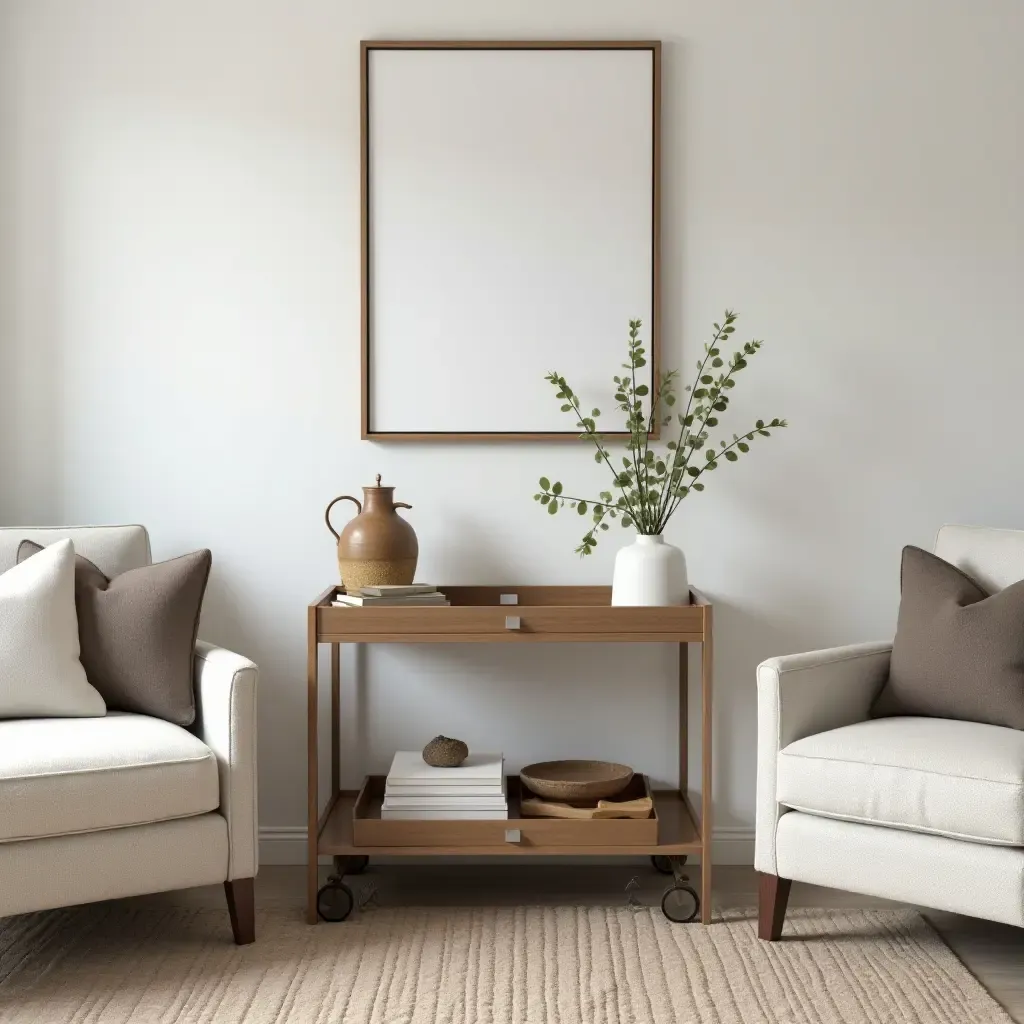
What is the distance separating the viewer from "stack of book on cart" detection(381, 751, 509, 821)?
8.21 feet

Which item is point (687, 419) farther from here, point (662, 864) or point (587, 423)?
point (662, 864)

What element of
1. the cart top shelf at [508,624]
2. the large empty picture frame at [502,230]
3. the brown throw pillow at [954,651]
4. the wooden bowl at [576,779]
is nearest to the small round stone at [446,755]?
the wooden bowl at [576,779]

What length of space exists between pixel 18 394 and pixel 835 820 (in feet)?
7.32

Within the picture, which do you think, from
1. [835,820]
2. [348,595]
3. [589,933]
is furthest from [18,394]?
[835,820]

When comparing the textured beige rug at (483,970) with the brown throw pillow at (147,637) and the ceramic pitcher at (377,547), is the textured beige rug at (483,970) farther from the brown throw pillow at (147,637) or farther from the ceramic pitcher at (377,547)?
the ceramic pitcher at (377,547)

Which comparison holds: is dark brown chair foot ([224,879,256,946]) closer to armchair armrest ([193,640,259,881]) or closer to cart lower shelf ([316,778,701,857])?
armchair armrest ([193,640,259,881])

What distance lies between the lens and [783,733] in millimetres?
2316

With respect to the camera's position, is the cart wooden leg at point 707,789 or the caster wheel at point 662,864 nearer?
the cart wooden leg at point 707,789

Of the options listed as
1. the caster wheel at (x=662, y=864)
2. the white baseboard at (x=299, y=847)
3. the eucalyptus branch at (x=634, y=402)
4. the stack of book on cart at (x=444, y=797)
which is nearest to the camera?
the stack of book on cart at (x=444, y=797)

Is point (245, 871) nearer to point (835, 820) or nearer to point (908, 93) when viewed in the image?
point (835, 820)

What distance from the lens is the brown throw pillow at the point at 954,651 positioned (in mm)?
2316

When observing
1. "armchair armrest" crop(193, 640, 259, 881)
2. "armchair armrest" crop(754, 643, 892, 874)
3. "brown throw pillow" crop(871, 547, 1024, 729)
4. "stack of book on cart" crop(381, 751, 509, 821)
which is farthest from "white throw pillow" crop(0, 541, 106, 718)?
"brown throw pillow" crop(871, 547, 1024, 729)

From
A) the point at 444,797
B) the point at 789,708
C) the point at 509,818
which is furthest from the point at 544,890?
the point at 789,708

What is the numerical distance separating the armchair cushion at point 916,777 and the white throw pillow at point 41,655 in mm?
1473
